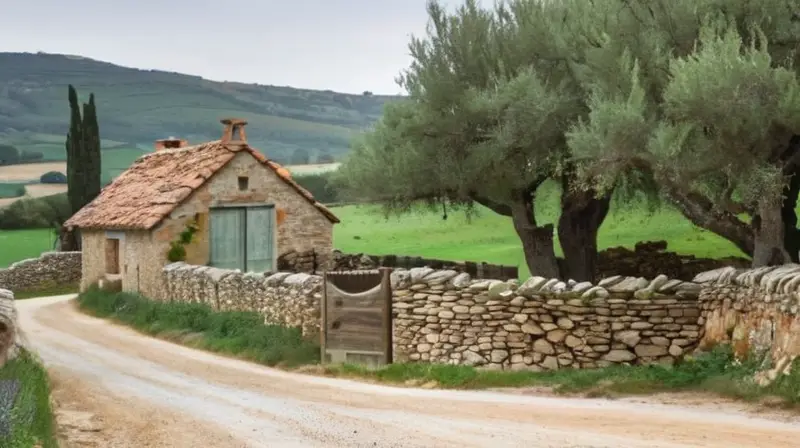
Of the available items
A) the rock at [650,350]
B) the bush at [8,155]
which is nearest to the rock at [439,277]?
the rock at [650,350]

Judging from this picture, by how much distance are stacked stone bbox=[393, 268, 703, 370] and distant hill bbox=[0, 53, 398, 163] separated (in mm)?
85079

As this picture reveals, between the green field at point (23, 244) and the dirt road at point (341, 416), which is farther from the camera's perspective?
the green field at point (23, 244)

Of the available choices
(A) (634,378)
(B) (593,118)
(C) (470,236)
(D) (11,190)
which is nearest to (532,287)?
(A) (634,378)

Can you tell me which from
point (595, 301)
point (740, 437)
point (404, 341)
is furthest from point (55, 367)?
point (740, 437)

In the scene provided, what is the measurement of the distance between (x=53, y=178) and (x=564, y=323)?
188 ft

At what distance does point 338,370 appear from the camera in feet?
53.6

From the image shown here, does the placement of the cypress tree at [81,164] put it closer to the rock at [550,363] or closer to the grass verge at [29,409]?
the grass verge at [29,409]

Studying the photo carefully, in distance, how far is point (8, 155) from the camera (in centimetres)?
7850

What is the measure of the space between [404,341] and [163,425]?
531 cm

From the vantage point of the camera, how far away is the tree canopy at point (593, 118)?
14805 mm

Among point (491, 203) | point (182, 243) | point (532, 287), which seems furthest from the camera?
point (182, 243)

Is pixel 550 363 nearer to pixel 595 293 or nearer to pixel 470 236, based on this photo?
pixel 595 293

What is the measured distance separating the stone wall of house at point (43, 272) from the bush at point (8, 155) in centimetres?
4054

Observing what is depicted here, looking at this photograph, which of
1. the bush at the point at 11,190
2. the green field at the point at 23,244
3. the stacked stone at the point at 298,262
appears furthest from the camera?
the bush at the point at 11,190
